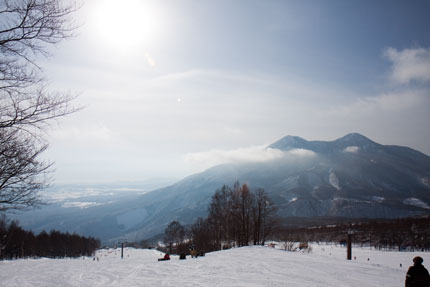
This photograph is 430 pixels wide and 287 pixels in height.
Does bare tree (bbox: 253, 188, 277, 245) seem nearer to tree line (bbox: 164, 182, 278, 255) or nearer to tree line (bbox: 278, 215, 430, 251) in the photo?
tree line (bbox: 164, 182, 278, 255)

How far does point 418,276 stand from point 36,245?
118 metres

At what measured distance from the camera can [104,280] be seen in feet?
57.4

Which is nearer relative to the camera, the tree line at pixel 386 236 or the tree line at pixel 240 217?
the tree line at pixel 240 217

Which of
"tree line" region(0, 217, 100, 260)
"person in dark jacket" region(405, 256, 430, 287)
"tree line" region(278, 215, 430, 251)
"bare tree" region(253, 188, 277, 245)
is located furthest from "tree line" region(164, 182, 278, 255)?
"tree line" region(278, 215, 430, 251)

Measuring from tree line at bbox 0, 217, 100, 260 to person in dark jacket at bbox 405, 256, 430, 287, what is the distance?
91443 millimetres

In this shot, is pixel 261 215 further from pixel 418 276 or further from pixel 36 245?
pixel 36 245

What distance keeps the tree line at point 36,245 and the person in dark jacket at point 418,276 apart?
9144cm

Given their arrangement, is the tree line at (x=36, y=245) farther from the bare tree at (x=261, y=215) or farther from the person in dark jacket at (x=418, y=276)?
the person in dark jacket at (x=418, y=276)

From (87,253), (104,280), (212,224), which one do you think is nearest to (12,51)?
(104,280)

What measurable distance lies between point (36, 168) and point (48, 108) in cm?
406

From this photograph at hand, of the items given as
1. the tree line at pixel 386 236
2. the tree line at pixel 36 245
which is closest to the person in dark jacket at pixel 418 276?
the tree line at pixel 36 245

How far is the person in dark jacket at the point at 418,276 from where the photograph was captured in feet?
32.0

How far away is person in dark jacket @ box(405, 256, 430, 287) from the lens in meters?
9.77

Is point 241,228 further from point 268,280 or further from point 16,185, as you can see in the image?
point 16,185
